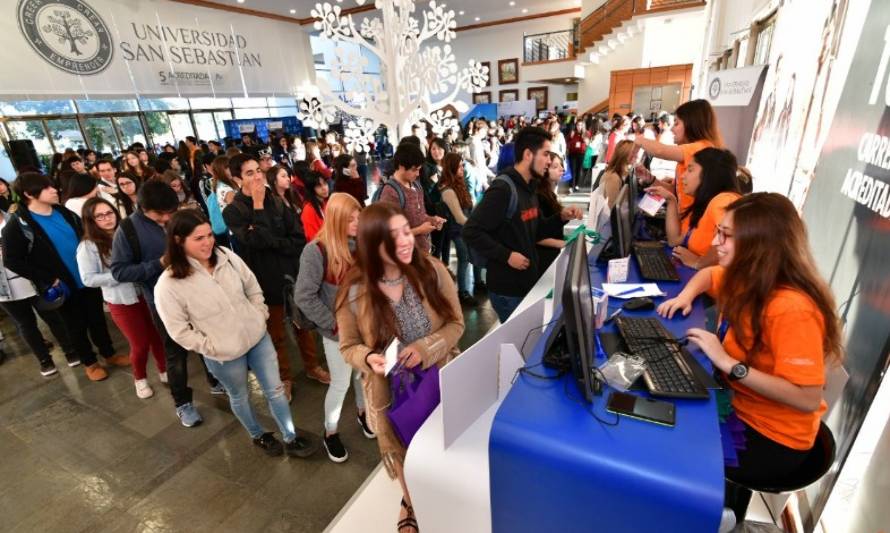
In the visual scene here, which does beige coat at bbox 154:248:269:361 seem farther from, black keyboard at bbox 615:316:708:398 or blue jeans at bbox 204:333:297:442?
black keyboard at bbox 615:316:708:398

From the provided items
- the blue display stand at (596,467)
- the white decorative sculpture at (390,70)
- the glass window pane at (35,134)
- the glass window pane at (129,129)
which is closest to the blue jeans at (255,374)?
the blue display stand at (596,467)

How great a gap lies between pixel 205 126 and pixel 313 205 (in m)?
11.3

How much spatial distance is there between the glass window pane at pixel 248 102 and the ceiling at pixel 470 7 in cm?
252

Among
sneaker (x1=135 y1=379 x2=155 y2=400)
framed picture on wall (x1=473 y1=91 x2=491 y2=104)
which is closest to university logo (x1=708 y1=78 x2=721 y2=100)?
sneaker (x1=135 y1=379 x2=155 y2=400)

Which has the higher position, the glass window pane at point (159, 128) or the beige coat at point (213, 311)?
the glass window pane at point (159, 128)

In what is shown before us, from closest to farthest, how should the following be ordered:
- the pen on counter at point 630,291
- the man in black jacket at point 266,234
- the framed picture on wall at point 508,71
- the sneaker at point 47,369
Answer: the pen on counter at point 630,291, the man in black jacket at point 266,234, the sneaker at point 47,369, the framed picture on wall at point 508,71

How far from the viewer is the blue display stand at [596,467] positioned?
1001 millimetres

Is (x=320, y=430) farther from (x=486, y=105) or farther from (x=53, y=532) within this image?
(x=486, y=105)

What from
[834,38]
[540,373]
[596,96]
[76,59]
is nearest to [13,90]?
[76,59]

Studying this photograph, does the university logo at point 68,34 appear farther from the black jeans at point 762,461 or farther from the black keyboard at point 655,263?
the black jeans at point 762,461

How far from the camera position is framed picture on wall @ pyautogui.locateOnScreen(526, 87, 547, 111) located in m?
19.5

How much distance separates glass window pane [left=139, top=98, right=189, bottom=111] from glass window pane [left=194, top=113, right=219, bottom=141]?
1.55 ft

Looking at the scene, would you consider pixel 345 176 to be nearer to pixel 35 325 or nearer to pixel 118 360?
pixel 118 360

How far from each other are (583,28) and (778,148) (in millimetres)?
14091
